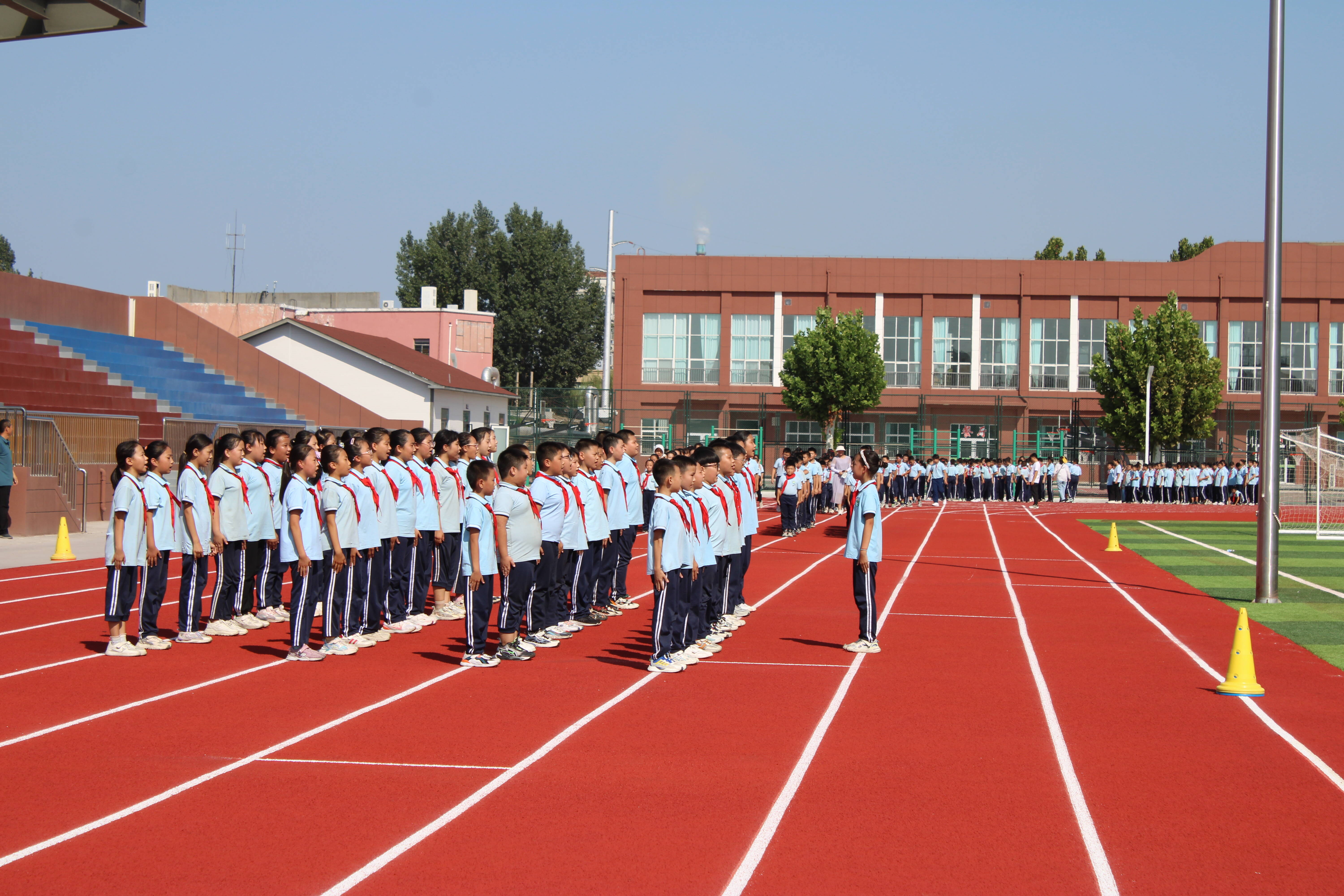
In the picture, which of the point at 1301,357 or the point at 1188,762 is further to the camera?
the point at 1301,357

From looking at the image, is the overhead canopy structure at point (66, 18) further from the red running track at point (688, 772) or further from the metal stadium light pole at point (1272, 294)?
the metal stadium light pole at point (1272, 294)

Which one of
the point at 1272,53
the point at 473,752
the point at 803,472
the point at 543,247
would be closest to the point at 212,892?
the point at 473,752

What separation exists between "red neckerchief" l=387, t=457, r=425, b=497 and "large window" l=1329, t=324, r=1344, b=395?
51.4 meters

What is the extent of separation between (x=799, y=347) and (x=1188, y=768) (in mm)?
39371

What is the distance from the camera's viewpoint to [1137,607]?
46.3ft

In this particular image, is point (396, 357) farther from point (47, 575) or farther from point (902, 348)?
point (47, 575)

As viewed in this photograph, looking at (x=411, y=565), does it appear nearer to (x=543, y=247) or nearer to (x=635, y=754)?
(x=635, y=754)

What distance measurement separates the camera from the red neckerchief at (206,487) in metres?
10.5

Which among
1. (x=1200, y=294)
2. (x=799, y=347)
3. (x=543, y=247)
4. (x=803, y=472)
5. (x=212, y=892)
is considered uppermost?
(x=543, y=247)

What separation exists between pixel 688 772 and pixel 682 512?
130 inches

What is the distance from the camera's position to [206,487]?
35.8ft

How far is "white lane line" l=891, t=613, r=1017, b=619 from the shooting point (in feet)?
42.8

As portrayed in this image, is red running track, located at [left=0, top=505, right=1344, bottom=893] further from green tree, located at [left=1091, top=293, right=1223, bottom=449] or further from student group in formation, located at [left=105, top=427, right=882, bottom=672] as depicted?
green tree, located at [left=1091, top=293, right=1223, bottom=449]

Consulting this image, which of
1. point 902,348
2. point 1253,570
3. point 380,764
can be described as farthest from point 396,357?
point 380,764
